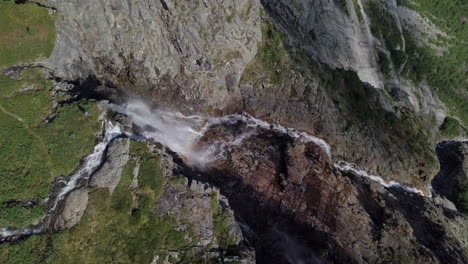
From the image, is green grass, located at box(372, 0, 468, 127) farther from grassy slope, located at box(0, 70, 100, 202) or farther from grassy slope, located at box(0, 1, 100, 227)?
grassy slope, located at box(0, 70, 100, 202)

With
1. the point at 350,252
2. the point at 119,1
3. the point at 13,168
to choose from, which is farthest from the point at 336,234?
the point at 119,1

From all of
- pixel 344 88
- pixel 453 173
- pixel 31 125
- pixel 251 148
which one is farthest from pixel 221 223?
pixel 453 173

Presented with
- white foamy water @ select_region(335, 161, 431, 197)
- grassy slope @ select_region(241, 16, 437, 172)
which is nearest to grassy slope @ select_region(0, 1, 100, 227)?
grassy slope @ select_region(241, 16, 437, 172)

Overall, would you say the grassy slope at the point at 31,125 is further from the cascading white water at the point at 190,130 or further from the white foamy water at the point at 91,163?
the cascading white water at the point at 190,130

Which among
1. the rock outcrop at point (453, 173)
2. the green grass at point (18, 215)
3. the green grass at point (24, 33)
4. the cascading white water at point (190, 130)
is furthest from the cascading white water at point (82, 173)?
the rock outcrop at point (453, 173)

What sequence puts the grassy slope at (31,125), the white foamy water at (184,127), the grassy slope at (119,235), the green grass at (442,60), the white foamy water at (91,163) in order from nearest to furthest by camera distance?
the grassy slope at (119,235)
the grassy slope at (31,125)
the white foamy water at (91,163)
the white foamy water at (184,127)
the green grass at (442,60)
